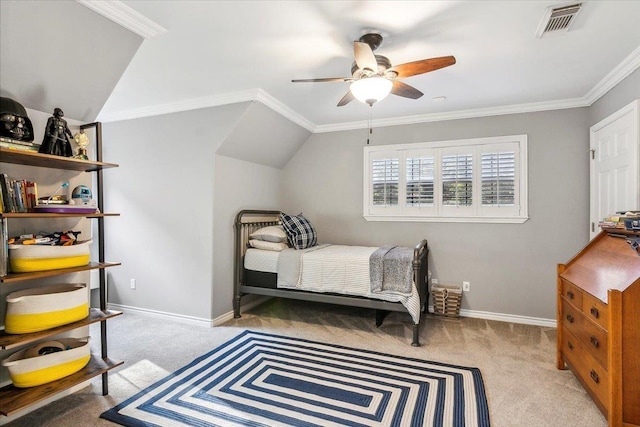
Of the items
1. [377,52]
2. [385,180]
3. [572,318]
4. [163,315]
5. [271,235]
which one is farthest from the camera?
[385,180]

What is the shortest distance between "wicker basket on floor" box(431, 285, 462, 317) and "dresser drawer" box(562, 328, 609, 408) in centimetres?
130

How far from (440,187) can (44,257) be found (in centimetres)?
387

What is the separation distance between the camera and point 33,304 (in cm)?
185

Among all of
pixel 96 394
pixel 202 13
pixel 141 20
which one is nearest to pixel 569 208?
pixel 202 13

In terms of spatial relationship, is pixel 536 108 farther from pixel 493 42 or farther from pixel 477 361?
pixel 477 361

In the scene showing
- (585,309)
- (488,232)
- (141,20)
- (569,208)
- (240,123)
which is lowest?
(585,309)

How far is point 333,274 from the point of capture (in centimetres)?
345

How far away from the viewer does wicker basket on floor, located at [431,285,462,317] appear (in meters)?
3.84

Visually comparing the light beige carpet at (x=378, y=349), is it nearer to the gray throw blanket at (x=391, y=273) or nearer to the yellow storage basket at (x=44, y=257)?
the gray throw blanket at (x=391, y=273)

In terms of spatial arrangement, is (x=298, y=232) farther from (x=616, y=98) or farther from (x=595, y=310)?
(x=616, y=98)

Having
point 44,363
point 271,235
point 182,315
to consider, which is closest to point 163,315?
point 182,315

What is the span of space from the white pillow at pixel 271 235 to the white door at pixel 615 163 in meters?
3.26

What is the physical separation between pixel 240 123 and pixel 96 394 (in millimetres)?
2625

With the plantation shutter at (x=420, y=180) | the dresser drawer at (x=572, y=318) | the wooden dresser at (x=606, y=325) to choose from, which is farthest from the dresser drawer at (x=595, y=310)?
the plantation shutter at (x=420, y=180)
